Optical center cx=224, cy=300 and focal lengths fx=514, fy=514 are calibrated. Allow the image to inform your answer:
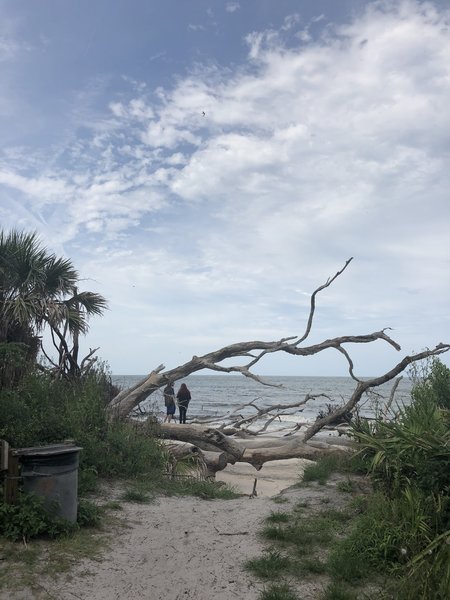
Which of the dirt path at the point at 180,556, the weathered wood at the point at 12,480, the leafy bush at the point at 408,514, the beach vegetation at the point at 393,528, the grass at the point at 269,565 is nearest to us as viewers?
the beach vegetation at the point at 393,528

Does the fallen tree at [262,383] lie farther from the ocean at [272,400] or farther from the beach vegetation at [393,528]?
the beach vegetation at [393,528]

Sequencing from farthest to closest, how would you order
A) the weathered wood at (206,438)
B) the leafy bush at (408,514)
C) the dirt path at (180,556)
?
Result: the weathered wood at (206,438)
the dirt path at (180,556)
the leafy bush at (408,514)

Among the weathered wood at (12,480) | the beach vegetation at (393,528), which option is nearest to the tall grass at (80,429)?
the weathered wood at (12,480)

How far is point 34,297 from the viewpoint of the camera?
11125mm

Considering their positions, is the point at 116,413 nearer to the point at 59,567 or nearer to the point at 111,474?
the point at 111,474

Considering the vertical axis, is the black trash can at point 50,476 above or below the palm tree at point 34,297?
below

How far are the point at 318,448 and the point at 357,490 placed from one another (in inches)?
195

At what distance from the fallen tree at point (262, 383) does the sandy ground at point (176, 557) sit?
3.59 metres

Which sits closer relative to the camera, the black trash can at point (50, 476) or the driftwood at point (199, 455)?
the black trash can at point (50, 476)

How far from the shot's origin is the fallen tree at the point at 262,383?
11.0 m

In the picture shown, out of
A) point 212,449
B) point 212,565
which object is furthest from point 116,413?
point 212,565

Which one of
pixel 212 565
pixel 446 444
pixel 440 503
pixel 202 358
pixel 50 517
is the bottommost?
pixel 212 565

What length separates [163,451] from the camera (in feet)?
30.9

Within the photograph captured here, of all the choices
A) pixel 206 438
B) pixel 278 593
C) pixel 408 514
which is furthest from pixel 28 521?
pixel 206 438
